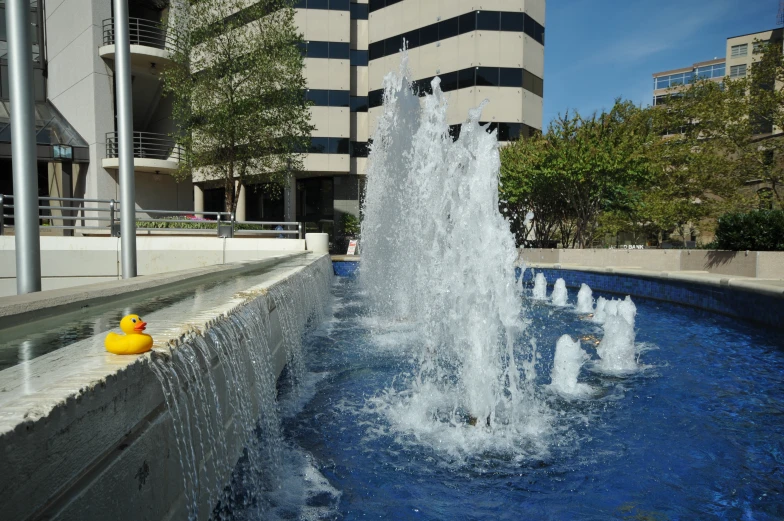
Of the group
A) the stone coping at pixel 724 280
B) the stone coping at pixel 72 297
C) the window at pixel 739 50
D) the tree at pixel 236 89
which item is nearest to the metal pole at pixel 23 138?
the stone coping at pixel 72 297

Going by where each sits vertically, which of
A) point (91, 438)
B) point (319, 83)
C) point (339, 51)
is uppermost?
point (339, 51)

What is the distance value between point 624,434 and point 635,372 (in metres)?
2.38

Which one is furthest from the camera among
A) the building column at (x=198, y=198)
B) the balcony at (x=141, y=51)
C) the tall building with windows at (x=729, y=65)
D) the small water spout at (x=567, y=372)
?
the tall building with windows at (x=729, y=65)

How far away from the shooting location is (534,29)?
3044cm

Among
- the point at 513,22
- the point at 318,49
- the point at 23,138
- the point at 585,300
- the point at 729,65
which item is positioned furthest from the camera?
the point at 729,65

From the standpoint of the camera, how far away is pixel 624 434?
471 cm

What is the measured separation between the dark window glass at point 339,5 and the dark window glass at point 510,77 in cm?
1024

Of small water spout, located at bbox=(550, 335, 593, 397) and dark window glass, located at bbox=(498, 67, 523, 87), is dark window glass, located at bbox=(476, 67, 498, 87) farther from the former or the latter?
small water spout, located at bbox=(550, 335, 593, 397)

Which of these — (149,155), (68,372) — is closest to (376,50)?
(149,155)

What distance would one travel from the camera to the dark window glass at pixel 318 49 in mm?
30812

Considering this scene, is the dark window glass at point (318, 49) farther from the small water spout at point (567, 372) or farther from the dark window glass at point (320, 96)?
the small water spout at point (567, 372)

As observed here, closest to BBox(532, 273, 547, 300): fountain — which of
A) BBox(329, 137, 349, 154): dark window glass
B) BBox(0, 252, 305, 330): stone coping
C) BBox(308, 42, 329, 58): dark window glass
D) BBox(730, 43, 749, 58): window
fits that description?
BBox(0, 252, 305, 330): stone coping

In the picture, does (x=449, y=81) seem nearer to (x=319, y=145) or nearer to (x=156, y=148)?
(x=319, y=145)

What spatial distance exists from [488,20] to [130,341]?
3101 cm
